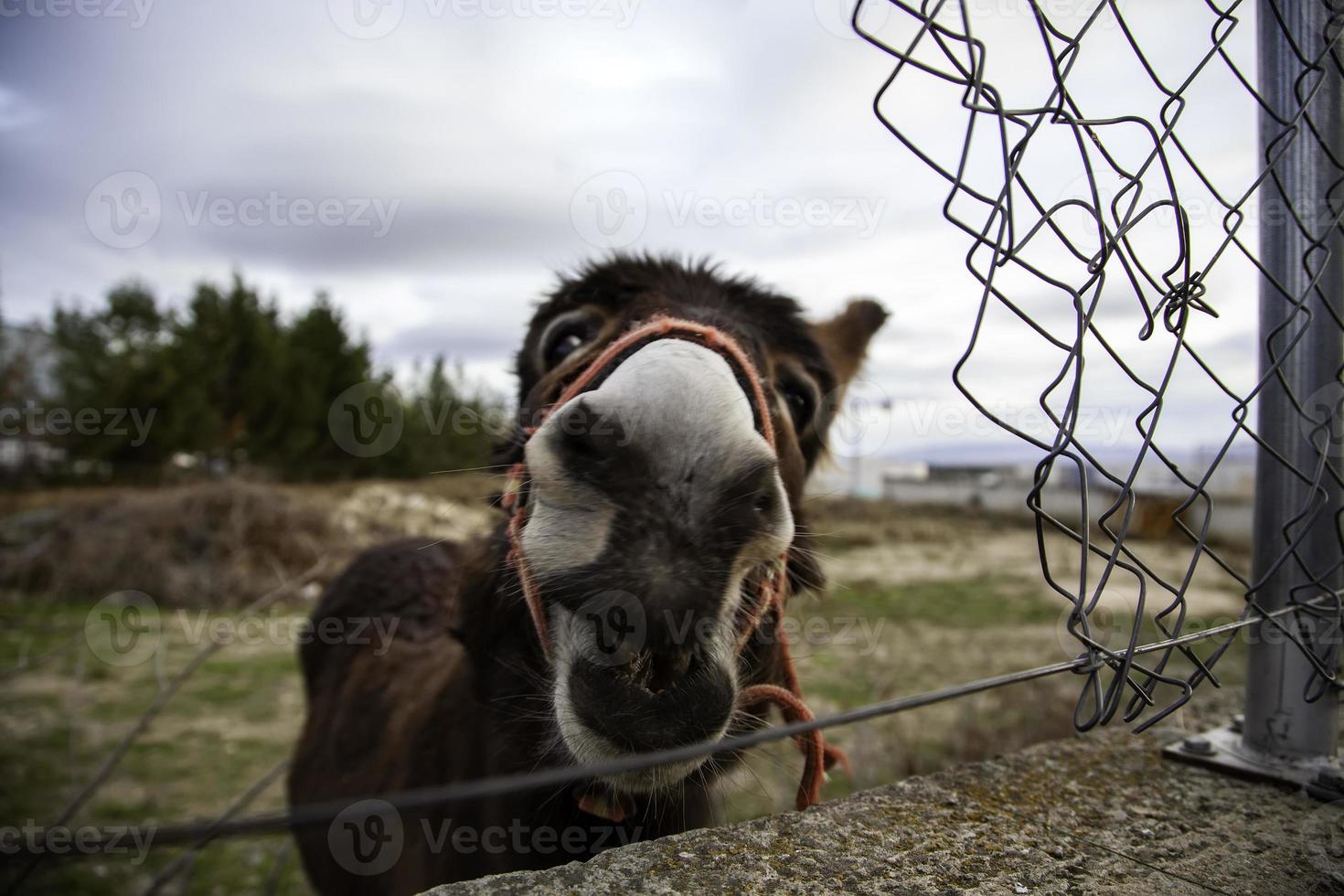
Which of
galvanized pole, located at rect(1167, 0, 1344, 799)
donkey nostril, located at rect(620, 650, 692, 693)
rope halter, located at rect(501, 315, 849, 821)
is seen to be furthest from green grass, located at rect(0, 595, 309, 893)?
galvanized pole, located at rect(1167, 0, 1344, 799)

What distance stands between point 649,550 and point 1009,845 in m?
0.85

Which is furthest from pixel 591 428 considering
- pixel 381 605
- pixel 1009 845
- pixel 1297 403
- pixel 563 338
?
pixel 381 605

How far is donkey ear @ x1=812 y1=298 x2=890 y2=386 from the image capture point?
3196 millimetres

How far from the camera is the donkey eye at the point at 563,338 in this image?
6.99ft

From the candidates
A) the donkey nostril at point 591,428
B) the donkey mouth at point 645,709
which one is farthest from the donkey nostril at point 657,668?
the donkey nostril at point 591,428

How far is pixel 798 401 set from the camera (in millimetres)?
2316

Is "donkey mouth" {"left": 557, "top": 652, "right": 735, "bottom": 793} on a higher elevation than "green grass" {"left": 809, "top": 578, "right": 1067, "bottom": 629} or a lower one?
higher

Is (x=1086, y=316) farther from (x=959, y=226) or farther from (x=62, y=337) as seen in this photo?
(x=62, y=337)

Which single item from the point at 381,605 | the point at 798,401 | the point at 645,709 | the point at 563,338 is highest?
the point at 563,338

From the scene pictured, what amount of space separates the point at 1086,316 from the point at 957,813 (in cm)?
99

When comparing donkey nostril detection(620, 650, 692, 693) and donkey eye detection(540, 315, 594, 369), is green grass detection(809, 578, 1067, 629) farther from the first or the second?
donkey nostril detection(620, 650, 692, 693)

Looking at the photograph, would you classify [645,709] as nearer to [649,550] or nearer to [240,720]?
[649,550]

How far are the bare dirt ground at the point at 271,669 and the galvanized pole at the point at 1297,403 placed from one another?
110 centimetres

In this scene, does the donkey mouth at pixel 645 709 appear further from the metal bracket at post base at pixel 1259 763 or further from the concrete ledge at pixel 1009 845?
the metal bracket at post base at pixel 1259 763
